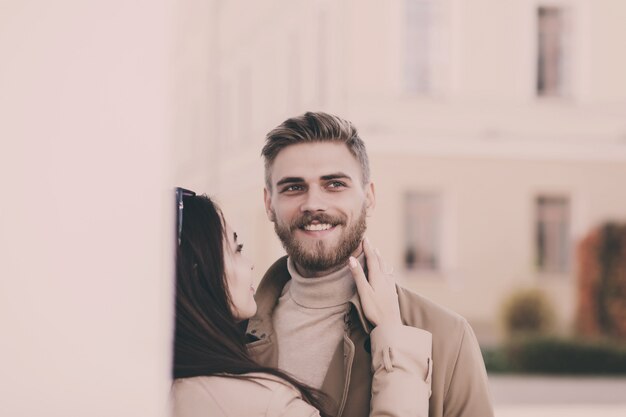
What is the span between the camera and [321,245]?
253 centimetres

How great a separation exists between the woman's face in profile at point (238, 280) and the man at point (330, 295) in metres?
0.07

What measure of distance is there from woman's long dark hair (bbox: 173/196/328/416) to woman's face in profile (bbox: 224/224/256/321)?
19 millimetres

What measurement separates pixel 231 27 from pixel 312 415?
54.7ft

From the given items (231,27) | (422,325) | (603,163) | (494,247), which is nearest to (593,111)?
(603,163)

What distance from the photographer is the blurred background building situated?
15.0m

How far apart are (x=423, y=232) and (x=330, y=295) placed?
12832mm

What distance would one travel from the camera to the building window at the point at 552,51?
52.1 ft

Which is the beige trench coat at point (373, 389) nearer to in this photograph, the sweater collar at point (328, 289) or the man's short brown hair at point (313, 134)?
the sweater collar at point (328, 289)

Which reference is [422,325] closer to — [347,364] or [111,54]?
[347,364]

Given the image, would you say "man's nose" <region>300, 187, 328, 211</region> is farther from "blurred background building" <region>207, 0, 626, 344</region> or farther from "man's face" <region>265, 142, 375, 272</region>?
"blurred background building" <region>207, 0, 626, 344</region>

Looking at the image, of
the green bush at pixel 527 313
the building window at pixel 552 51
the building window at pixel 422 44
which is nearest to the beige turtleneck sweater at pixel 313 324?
the green bush at pixel 527 313

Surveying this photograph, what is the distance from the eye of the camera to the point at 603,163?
15633mm

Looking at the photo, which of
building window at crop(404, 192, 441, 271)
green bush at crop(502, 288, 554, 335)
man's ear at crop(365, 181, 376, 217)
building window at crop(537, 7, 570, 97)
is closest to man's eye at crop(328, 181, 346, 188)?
man's ear at crop(365, 181, 376, 217)

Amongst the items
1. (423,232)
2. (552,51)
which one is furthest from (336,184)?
(552,51)
